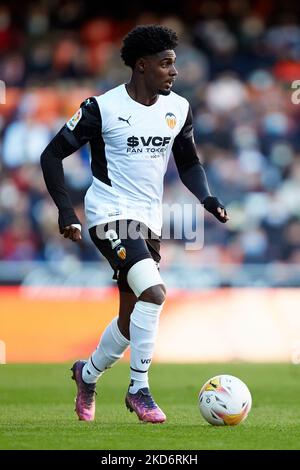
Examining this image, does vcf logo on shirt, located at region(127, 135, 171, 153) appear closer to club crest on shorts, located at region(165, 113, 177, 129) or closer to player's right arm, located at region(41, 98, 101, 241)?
club crest on shorts, located at region(165, 113, 177, 129)

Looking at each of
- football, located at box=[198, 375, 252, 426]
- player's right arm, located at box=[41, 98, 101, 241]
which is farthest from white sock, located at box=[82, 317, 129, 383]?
player's right arm, located at box=[41, 98, 101, 241]

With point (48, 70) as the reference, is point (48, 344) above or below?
below

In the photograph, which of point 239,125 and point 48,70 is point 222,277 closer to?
point 239,125

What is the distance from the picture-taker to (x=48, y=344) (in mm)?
13820

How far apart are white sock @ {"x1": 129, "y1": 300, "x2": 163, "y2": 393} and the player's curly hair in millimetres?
1710

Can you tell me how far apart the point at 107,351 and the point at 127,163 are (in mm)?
1316

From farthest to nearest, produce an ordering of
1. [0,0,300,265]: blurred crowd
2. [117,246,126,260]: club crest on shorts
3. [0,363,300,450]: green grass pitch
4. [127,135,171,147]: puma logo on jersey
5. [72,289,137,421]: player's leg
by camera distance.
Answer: [0,0,300,265]: blurred crowd
[72,289,137,421]: player's leg
[127,135,171,147]: puma logo on jersey
[117,246,126,260]: club crest on shorts
[0,363,300,450]: green grass pitch

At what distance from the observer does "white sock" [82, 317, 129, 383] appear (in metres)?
7.29

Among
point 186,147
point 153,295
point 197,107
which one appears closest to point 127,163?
point 186,147

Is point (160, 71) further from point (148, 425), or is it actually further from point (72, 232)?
point (148, 425)

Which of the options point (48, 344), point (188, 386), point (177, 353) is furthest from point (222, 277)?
point (188, 386)

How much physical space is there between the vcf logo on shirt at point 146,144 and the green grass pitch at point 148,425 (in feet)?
6.02

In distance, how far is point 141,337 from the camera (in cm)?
684

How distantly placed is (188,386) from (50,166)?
13.8 ft
